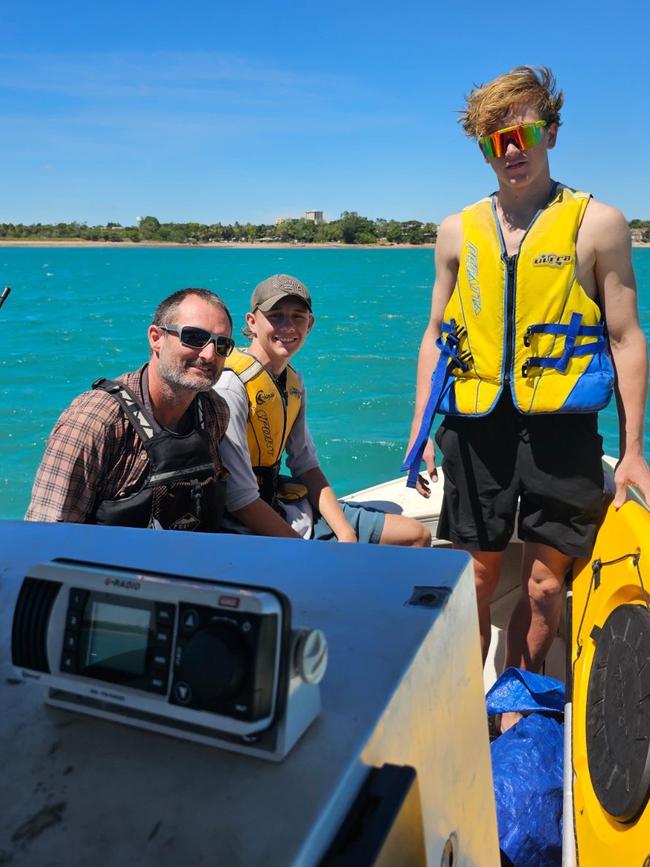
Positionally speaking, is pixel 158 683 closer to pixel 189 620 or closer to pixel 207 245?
pixel 189 620

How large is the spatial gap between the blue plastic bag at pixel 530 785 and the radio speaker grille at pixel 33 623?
142 cm

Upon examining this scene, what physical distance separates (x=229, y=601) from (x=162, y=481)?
1.52 metres

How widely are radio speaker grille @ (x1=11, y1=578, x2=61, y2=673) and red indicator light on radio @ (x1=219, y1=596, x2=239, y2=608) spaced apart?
165 millimetres

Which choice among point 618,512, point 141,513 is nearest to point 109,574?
point 141,513

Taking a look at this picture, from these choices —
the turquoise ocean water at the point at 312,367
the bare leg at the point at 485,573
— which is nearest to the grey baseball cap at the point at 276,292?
the bare leg at the point at 485,573

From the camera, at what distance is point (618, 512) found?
7.02ft

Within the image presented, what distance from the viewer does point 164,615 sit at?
629 mm

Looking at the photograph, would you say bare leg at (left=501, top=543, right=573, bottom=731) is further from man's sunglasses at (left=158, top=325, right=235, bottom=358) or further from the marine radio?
the marine radio

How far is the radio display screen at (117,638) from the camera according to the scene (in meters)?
0.64

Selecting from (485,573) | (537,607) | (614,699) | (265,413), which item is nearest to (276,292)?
(265,413)

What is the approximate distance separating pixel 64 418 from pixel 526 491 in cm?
131

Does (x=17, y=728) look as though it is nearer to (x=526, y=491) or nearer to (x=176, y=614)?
(x=176, y=614)

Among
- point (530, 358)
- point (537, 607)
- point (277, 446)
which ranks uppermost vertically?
point (530, 358)

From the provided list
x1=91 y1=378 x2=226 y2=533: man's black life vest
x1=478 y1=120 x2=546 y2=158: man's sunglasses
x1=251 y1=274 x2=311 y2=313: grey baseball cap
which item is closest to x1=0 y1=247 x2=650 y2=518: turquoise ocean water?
x1=251 y1=274 x2=311 y2=313: grey baseball cap
